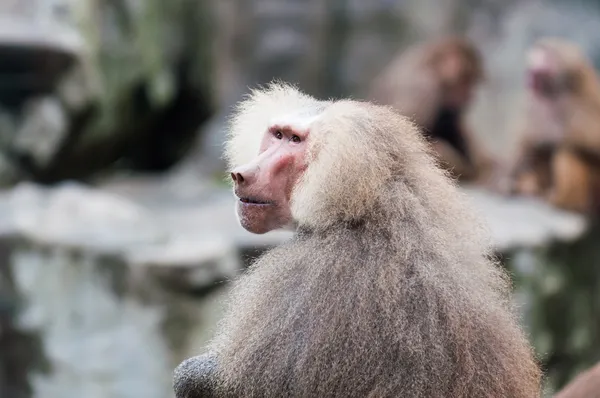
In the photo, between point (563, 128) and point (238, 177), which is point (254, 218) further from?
point (563, 128)

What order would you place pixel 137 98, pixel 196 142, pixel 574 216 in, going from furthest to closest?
pixel 196 142 → pixel 137 98 → pixel 574 216

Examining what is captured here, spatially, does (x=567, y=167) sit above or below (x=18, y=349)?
below

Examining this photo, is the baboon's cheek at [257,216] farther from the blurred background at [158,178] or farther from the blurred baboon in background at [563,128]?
the blurred baboon in background at [563,128]

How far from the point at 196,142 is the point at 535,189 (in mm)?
4070

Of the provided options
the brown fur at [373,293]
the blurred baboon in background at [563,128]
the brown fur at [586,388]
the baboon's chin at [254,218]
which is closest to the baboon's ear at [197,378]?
the brown fur at [373,293]

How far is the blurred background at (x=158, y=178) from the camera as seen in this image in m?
5.93

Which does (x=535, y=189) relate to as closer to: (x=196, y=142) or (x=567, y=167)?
(x=567, y=167)

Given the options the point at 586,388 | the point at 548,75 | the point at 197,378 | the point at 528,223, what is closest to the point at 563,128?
the point at 548,75

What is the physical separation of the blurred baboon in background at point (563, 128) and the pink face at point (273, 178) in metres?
5.48

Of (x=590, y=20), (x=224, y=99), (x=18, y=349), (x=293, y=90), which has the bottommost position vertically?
(x=293, y=90)

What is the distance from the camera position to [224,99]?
1080 centimetres

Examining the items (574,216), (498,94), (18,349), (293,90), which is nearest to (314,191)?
(293,90)

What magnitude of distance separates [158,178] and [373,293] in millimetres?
7464

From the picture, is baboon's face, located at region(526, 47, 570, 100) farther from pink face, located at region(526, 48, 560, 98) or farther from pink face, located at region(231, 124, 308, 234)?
pink face, located at region(231, 124, 308, 234)
